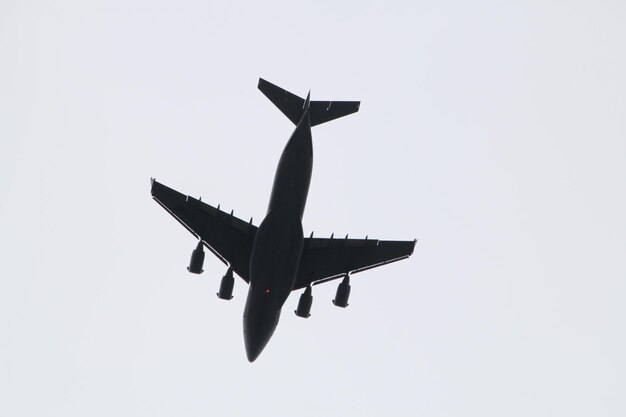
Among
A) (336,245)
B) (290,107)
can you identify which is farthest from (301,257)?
(290,107)

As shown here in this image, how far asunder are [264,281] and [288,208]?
12.1ft

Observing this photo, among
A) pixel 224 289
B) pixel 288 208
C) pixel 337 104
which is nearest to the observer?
pixel 288 208

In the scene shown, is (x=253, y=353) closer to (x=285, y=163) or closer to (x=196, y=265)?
(x=196, y=265)

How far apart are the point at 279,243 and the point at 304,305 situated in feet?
16.7

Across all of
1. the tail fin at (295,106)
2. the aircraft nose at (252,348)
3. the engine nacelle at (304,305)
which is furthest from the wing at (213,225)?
the tail fin at (295,106)

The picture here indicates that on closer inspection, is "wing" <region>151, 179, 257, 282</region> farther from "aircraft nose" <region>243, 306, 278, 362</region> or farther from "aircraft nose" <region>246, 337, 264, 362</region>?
"aircraft nose" <region>246, 337, 264, 362</region>

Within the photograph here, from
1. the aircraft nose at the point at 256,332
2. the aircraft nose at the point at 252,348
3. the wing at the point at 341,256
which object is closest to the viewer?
the aircraft nose at the point at 256,332

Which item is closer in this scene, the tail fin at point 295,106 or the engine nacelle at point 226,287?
the engine nacelle at point 226,287

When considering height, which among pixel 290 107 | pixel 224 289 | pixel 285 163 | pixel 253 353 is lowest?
pixel 253 353

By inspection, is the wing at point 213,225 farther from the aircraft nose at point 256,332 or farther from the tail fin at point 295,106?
the tail fin at point 295,106

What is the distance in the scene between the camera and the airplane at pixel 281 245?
3388cm

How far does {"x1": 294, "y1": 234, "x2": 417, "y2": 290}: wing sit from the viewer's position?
3766cm

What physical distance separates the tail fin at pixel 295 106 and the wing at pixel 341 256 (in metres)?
6.55

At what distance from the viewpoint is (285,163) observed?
34.0 metres
